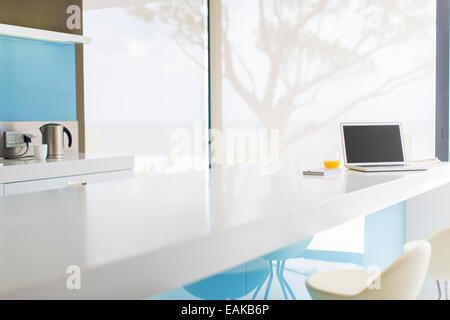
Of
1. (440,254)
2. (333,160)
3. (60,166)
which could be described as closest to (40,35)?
(60,166)

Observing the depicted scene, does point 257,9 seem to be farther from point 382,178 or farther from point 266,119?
point 382,178

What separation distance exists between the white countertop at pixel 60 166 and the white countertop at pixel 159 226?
1003mm

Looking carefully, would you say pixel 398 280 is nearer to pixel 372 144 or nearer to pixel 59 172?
pixel 372 144

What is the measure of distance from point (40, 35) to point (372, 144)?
2.23 meters

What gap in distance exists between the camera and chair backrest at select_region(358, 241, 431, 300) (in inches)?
55.9

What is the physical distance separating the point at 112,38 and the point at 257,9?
165 cm

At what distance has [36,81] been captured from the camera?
368 cm

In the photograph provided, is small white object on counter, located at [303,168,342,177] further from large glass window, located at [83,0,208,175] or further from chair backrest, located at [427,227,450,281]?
large glass window, located at [83,0,208,175]

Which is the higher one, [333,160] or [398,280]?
[333,160]

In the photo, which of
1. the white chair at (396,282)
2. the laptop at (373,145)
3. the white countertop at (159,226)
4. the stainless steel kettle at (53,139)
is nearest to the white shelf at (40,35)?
the stainless steel kettle at (53,139)

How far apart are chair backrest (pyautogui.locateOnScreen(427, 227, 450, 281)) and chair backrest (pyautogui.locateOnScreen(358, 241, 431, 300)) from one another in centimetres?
69

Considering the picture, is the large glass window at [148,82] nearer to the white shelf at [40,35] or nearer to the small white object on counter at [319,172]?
the white shelf at [40,35]

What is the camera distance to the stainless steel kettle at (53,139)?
341 centimetres

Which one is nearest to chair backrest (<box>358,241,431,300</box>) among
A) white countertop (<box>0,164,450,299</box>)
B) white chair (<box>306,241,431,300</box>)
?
white chair (<box>306,241,431,300</box>)
